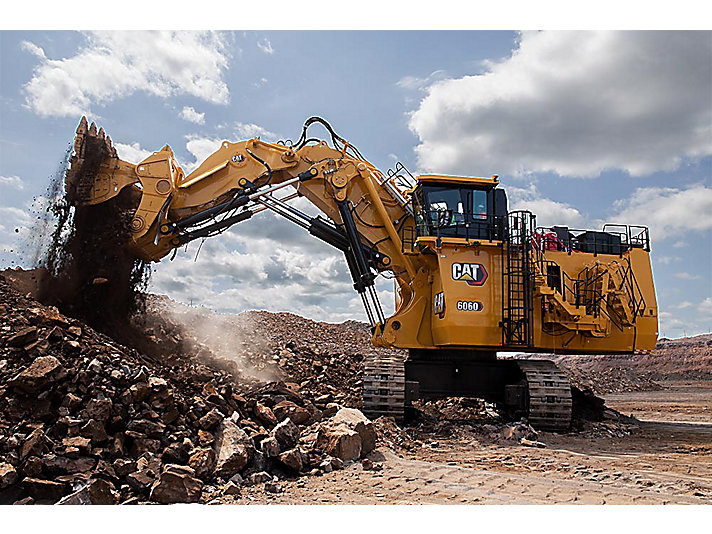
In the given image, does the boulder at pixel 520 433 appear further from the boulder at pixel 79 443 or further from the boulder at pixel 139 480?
the boulder at pixel 79 443

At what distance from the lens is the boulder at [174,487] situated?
5789 millimetres

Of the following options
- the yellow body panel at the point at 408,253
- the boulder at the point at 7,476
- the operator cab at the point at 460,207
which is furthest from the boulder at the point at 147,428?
the operator cab at the point at 460,207

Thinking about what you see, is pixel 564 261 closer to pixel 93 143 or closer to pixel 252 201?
pixel 252 201

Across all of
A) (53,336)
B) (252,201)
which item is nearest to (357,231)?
(252,201)

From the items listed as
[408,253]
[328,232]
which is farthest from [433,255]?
[328,232]

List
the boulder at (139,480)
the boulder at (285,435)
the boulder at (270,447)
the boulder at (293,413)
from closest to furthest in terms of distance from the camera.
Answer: the boulder at (139,480) → the boulder at (270,447) → the boulder at (285,435) → the boulder at (293,413)

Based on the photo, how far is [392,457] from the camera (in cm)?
805

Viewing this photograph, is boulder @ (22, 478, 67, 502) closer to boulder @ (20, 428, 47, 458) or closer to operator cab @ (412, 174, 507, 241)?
boulder @ (20, 428, 47, 458)

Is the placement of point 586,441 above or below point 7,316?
below

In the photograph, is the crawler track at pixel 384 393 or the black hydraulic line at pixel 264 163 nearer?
the crawler track at pixel 384 393

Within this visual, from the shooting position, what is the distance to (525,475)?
7254mm

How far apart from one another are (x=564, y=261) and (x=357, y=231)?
13.1 feet

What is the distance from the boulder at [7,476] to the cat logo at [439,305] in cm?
699

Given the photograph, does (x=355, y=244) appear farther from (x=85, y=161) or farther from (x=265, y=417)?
(x=85, y=161)
